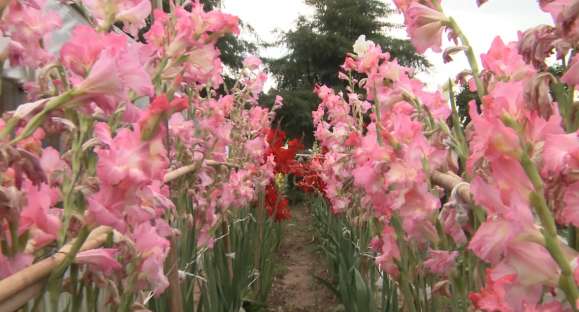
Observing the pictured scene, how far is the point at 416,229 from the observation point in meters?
1.33

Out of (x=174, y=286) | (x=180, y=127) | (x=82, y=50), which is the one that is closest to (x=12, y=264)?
(x=82, y=50)

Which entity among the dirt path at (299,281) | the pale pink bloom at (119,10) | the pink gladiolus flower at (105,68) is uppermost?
the pale pink bloom at (119,10)

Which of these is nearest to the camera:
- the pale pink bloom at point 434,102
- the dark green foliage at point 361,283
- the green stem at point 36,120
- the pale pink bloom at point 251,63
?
the green stem at point 36,120

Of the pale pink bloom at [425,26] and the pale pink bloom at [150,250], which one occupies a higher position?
the pale pink bloom at [425,26]

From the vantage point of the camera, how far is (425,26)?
0.99m

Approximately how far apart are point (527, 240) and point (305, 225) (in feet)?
30.3

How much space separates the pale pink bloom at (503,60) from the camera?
0.99 m

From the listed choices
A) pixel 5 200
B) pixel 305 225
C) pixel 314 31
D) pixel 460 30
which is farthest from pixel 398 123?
pixel 314 31

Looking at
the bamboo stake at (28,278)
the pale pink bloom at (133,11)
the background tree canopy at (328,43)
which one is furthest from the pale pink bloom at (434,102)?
the background tree canopy at (328,43)

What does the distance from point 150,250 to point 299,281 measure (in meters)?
4.49

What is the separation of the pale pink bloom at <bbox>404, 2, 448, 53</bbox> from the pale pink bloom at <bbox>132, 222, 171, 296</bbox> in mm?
568

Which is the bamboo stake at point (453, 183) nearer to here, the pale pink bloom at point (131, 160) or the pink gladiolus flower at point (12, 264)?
the pale pink bloom at point (131, 160)

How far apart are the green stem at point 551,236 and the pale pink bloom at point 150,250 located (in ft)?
2.08

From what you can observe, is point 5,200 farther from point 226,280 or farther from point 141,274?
point 226,280
